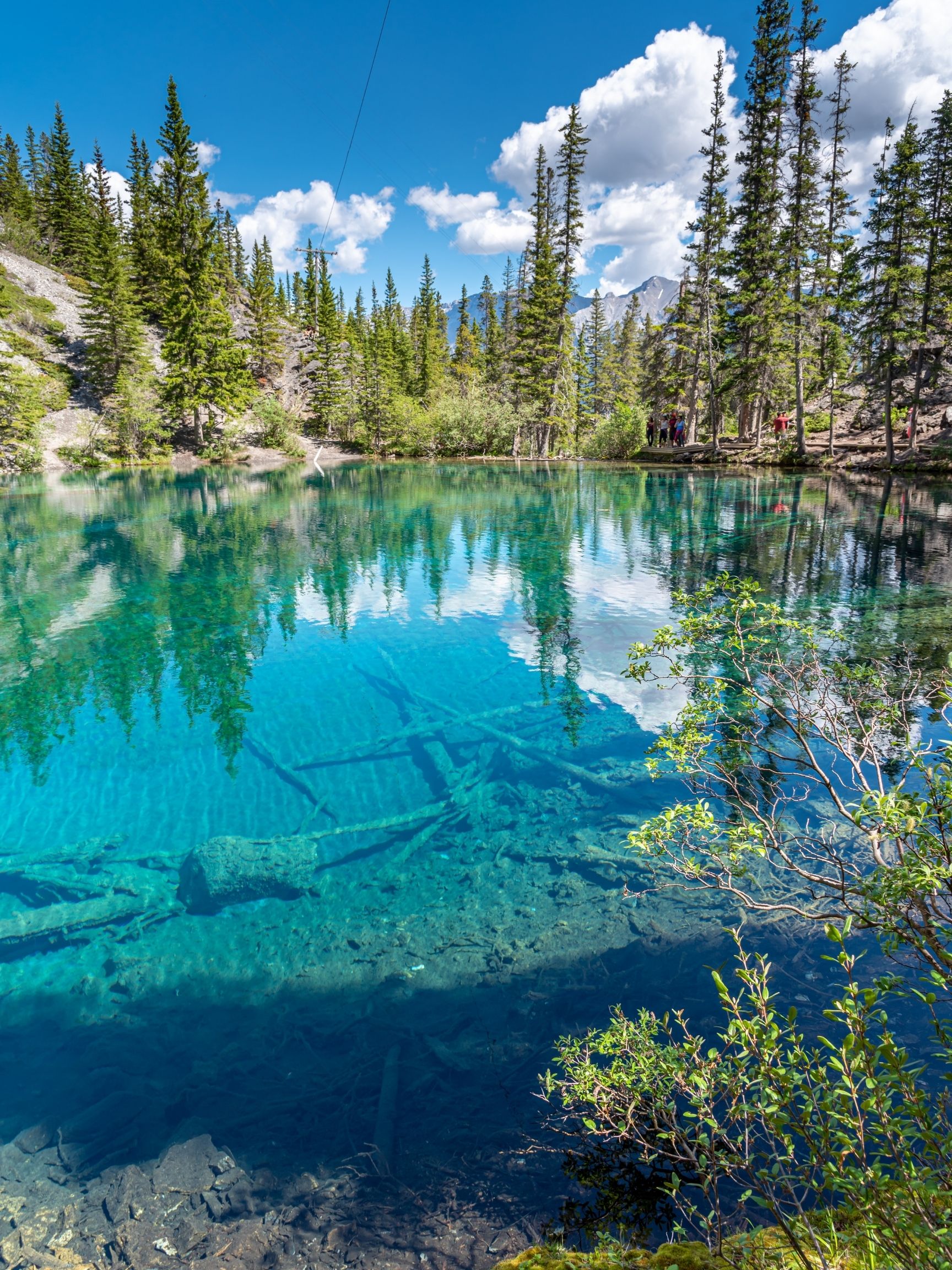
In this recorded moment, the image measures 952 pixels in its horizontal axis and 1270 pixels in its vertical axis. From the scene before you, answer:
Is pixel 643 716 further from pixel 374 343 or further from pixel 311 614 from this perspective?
pixel 374 343

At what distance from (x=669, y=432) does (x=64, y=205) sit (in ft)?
240

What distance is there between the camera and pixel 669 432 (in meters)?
49.7

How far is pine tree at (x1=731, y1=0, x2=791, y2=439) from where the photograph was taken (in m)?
33.5

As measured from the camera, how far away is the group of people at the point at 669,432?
48.4 meters

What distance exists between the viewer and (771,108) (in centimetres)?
3388

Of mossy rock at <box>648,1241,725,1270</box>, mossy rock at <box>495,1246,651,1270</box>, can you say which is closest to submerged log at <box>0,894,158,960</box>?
mossy rock at <box>495,1246,651,1270</box>

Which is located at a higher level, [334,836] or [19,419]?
[19,419]

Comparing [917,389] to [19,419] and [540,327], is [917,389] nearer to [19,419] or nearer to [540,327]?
[540,327]

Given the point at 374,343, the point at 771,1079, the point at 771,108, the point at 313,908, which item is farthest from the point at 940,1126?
the point at 374,343

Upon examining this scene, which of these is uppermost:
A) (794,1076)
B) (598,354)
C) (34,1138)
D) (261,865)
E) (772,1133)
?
(598,354)

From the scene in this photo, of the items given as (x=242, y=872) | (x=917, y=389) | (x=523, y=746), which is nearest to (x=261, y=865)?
(x=242, y=872)

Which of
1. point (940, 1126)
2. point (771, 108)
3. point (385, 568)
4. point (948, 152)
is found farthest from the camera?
point (771, 108)

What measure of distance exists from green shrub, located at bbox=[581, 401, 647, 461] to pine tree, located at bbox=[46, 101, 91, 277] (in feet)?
197

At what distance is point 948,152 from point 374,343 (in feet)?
161
